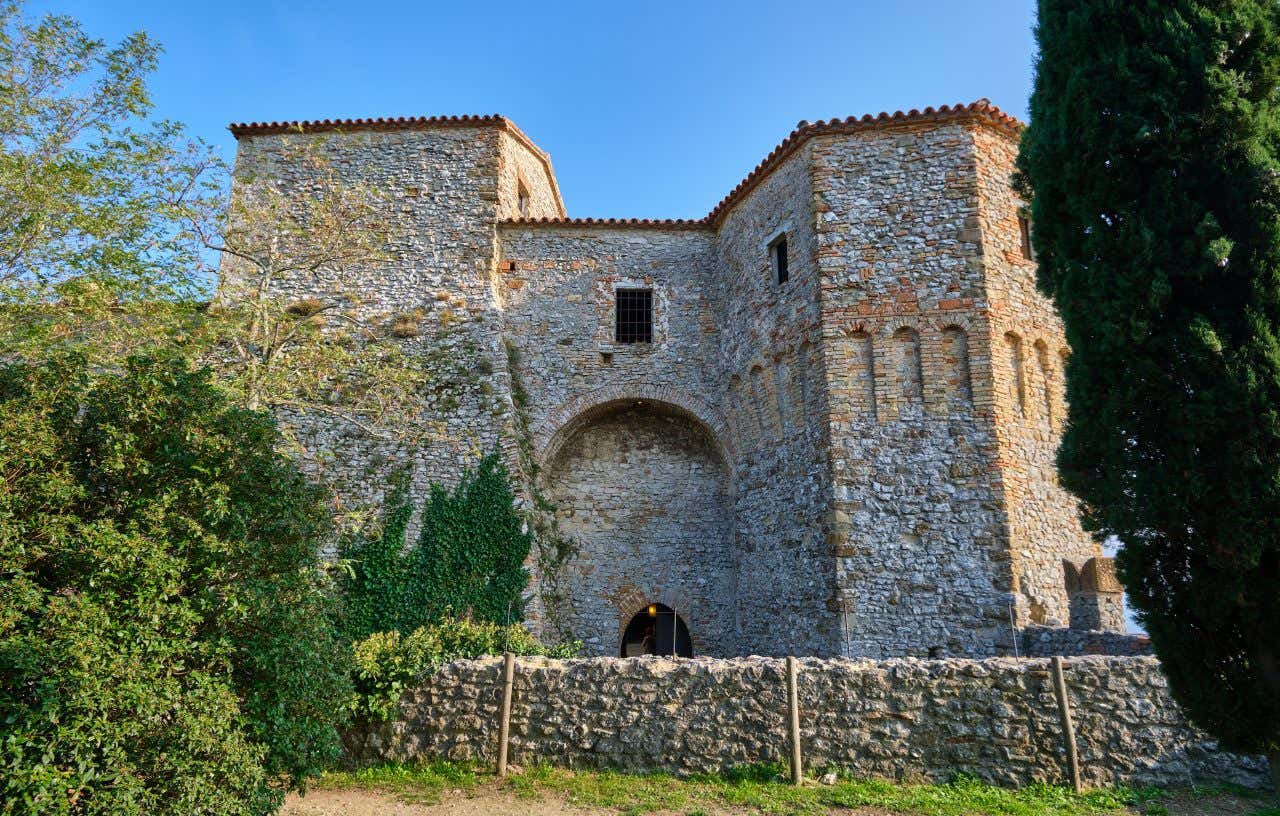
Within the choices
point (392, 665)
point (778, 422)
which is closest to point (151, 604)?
point (392, 665)

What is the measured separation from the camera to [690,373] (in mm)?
15656

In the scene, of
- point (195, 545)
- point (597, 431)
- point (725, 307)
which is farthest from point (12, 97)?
point (725, 307)

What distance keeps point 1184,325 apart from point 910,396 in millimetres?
6171

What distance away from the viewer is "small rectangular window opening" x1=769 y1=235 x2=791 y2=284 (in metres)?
14.1

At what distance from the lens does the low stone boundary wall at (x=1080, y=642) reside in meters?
9.06

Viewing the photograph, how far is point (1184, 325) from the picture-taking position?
5879 millimetres

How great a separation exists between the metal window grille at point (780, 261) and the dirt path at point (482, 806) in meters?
9.57

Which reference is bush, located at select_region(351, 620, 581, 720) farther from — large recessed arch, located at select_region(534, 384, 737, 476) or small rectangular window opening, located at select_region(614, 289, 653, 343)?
small rectangular window opening, located at select_region(614, 289, 653, 343)

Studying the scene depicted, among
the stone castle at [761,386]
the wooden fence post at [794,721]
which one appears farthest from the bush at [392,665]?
the wooden fence post at [794,721]

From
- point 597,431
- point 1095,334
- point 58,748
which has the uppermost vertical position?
point 597,431

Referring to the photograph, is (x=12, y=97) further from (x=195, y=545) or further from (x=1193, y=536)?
(x=1193, y=536)

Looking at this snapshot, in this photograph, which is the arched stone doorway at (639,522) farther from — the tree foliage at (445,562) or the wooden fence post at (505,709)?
the wooden fence post at (505,709)

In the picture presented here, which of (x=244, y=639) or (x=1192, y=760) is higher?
(x=244, y=639)

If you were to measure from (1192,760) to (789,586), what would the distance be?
19.2ft
